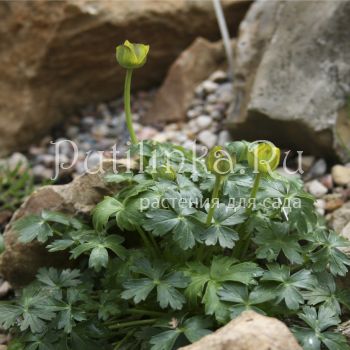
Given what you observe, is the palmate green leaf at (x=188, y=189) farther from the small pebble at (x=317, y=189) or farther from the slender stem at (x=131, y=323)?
the small pebble at (x=317, y=189)

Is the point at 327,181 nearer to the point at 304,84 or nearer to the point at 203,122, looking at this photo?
the point at 304,84

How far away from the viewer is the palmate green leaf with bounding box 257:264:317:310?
1516 mm

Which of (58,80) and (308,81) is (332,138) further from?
(58,80)

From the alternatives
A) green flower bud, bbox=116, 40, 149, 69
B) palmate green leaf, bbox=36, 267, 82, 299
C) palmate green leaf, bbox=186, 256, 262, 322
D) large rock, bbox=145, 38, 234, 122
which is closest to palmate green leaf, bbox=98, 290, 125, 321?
palmate green leaf, bbox=36, 267, 82, 299

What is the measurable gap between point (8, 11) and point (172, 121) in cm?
87

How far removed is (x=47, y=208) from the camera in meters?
2.02

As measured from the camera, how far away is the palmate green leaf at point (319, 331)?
1518 mm

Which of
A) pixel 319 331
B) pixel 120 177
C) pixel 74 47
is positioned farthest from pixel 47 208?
pixel 74 47

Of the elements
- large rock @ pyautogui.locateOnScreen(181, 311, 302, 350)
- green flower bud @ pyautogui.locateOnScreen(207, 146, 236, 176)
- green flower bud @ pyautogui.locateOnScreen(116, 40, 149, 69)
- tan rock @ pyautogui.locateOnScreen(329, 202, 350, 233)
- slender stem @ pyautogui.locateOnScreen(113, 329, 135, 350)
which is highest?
green flower bud @ pyautogui.locateOnScreen(116, 40, 149, 69)

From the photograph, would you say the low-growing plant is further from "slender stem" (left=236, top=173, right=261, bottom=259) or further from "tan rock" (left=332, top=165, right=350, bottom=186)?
"tan rock" (left=332, top=165, right=350, bottom=186)

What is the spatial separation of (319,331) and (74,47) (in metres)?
1.94

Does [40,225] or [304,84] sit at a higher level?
[304,84]

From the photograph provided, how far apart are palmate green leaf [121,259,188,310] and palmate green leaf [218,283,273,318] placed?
10 centimetres

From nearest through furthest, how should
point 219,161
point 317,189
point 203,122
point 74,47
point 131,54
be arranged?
point 219,161 → point 131,54 → point 317,189 → point 203,122 → point 74,47
